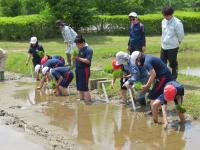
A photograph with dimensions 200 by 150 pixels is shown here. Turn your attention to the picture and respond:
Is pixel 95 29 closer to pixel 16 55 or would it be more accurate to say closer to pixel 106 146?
pixel 16 55

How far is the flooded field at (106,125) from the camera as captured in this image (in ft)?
26.7

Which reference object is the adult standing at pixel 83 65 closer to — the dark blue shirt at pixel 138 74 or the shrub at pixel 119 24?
the dark blue shirt at pixel 138 74

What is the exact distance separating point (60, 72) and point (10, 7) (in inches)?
936

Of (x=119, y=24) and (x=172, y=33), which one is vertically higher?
(x=172, y=33)

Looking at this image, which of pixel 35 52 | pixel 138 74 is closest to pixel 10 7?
pixel 35 52

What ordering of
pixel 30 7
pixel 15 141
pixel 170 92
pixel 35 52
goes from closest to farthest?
pixel 15 141, pixel 170 92, pixel 35 52, pixel 30 7

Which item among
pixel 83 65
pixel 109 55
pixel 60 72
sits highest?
pixel 83 65

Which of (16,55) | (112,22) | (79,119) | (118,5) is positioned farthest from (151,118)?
(118,5)

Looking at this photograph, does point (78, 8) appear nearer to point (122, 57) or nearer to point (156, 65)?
point (122, 57)

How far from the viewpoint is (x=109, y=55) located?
2003 cm

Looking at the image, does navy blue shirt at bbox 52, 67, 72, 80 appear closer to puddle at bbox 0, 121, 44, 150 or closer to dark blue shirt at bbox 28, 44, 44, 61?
dark blue shirt at bbox 28, 44, 44, 61

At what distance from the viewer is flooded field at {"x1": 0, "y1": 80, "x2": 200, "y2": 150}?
26.7 feet

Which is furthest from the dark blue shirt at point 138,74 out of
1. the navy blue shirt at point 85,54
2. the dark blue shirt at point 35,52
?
the dark blue shirt at point 35,52

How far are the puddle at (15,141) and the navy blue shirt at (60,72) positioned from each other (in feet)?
11.0
